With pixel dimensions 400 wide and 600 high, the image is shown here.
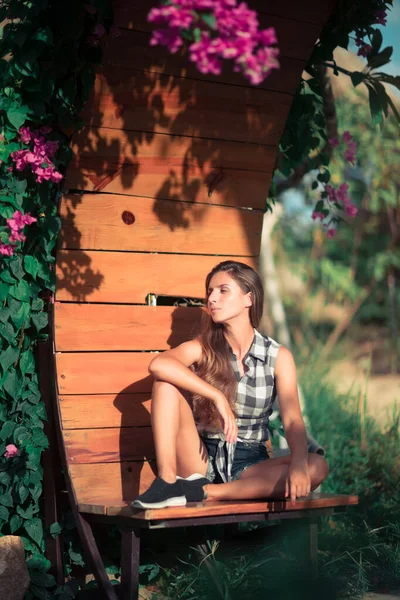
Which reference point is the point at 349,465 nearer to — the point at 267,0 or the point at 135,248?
the point at 135,248

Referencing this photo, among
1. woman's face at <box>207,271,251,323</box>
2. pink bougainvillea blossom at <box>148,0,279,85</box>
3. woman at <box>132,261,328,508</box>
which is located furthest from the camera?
woman's face at <box>207,271,251,323</box>

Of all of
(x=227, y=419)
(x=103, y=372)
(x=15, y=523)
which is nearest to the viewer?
(x=227, y=419)

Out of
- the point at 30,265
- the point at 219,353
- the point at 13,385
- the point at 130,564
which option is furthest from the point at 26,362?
the point at 130,564

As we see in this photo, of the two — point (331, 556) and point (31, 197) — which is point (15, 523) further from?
point (331, 556)

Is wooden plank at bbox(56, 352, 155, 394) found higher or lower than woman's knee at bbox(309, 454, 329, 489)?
higher

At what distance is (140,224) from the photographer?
3.92m

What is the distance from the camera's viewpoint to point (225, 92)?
3.93 metres

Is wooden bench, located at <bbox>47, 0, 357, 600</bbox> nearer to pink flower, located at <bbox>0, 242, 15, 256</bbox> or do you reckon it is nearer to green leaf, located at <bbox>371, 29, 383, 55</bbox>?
green leaf, located at <bbox>371, 29, 383, 55</bbox>

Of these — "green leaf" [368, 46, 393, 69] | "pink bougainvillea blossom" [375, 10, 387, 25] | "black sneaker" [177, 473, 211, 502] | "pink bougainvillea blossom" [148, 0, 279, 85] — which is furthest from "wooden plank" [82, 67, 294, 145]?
"pink bougainvillea blossom" [148, 0, 279, 85]

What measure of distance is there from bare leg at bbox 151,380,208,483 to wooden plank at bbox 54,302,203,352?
45 centimetres

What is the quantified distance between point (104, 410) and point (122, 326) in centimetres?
37

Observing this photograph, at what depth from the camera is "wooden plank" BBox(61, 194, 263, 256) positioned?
3736mm

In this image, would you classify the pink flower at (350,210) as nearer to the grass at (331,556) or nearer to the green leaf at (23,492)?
the grass at (331,556)

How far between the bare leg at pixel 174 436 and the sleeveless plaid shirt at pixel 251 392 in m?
0.08
